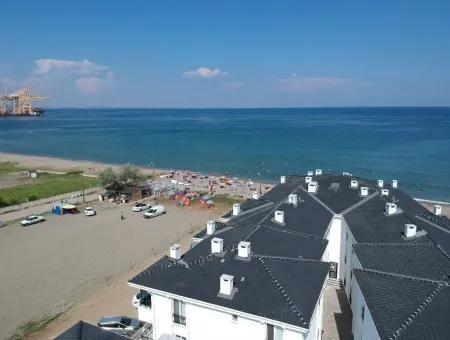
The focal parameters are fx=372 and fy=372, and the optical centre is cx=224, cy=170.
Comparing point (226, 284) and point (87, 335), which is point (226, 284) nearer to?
point (226, 284)

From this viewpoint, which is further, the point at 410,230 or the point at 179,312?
the point at 410,230

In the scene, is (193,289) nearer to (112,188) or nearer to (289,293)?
(289,293)

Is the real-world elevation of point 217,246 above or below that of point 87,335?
above

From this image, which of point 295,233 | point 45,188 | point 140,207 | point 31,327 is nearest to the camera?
point 295,233

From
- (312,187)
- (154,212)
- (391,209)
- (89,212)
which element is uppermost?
(312,187)

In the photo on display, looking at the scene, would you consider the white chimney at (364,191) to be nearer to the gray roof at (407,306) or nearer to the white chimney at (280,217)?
the white chimney at (280,217)

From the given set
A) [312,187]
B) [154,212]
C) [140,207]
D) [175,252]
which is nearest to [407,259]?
[175,252]

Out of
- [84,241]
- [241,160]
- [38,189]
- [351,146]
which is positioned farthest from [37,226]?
[351,146]
